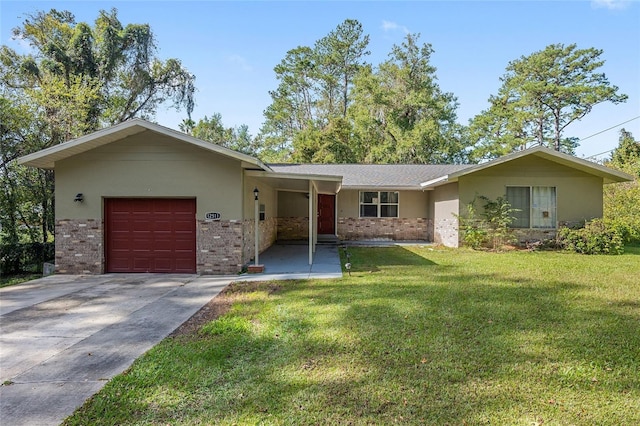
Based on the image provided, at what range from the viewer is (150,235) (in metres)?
8.94

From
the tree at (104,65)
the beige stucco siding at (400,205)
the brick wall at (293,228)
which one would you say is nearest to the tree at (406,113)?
the beige stucco siding at (400,205)

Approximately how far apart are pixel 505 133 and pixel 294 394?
32832 mm

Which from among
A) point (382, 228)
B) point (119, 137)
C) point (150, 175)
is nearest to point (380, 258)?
point (382, 228)

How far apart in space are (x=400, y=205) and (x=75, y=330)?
1292 cm

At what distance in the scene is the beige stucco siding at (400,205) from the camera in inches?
613

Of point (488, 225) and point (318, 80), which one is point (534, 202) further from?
point (318, 80)

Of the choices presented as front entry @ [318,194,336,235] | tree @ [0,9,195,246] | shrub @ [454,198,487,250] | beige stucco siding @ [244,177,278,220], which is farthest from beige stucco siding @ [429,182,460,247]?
tree @ [0,9,195,246]

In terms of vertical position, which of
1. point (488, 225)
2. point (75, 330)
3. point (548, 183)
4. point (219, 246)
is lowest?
point (75, 330)

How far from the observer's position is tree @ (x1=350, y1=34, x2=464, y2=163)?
89.7 feet

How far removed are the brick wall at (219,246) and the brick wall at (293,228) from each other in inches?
292

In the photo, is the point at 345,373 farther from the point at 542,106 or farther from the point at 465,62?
the point at 542,106

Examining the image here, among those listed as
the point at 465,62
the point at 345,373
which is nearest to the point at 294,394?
the point at 345,373

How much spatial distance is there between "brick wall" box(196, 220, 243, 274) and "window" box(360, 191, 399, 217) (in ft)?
26.2

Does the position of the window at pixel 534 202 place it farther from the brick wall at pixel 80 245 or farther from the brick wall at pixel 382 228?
the brick wall at pixel 80 245
